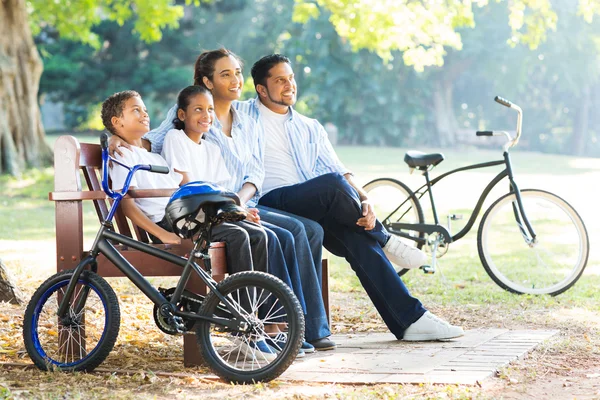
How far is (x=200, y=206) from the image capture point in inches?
153

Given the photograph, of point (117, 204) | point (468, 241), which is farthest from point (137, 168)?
point (468, 241)

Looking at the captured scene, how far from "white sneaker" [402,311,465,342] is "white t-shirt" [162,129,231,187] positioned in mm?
1165

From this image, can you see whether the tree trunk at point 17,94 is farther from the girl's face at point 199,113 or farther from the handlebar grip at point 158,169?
the handlebar grip at point 158,169

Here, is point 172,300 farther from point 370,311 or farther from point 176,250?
point 370,311

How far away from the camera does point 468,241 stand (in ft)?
36.6

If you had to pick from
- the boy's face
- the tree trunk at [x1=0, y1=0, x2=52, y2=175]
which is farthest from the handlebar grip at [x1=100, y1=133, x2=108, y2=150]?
the tree trunk at [x1=0, y1=0, x2=52, y2=175]

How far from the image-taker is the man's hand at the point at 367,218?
4785 millimetres

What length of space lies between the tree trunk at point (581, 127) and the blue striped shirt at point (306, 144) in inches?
1638

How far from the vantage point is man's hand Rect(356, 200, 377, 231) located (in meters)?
4.79

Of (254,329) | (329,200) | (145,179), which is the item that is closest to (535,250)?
(329,200)

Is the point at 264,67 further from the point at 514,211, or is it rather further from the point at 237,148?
the point at 514,211

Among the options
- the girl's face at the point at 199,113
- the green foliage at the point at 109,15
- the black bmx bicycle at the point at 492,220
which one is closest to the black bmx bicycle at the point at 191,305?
the girl's face at the point at 199,113

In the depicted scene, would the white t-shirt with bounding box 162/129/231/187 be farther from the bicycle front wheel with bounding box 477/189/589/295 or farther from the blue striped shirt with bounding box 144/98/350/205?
the bicycle front wheel with bounding box 477/189/589/295

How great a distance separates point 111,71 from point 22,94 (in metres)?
16.9
